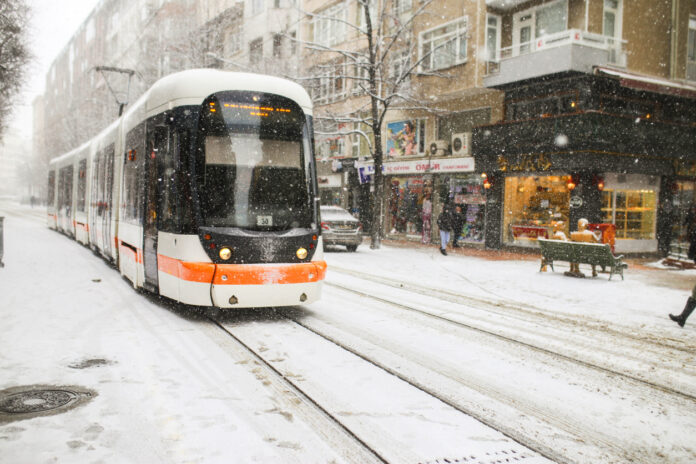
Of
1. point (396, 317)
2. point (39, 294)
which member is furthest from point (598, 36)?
point (39, 294)

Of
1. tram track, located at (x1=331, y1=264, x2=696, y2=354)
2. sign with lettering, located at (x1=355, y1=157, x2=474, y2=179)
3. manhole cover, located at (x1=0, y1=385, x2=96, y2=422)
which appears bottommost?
tram track, located at (x1=331, y1=264, x2=696, y2=354)

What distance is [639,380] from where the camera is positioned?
552 centimetres

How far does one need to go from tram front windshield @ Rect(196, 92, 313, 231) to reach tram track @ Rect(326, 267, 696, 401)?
8.91 feet

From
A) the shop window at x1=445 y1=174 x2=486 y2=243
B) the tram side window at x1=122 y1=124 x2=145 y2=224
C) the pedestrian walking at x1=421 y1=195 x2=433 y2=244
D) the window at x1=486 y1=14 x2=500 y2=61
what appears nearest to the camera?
the tram side window at x1=122 y1=124 x2=145 y2=224

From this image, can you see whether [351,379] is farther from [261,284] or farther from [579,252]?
[579,252]

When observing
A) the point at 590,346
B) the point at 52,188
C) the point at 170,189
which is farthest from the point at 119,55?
the point at 590,346

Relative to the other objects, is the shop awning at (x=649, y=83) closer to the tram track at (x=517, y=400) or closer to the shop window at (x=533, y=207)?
the shop window at (x=533, y=207)

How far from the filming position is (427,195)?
26688mm

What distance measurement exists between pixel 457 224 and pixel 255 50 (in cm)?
2084

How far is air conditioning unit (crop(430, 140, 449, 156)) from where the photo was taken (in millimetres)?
25016

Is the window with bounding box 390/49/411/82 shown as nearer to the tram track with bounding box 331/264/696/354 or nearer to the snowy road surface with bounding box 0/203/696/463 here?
the tram track with bounding box 331/264/696/354

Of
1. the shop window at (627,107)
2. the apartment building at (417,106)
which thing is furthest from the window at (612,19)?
the apartment building at (417,106)

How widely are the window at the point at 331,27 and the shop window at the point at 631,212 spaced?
1630cm

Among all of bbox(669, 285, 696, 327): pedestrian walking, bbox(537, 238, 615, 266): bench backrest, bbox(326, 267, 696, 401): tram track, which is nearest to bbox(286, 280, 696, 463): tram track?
bbox(326, 267, 696, 401): tram track
